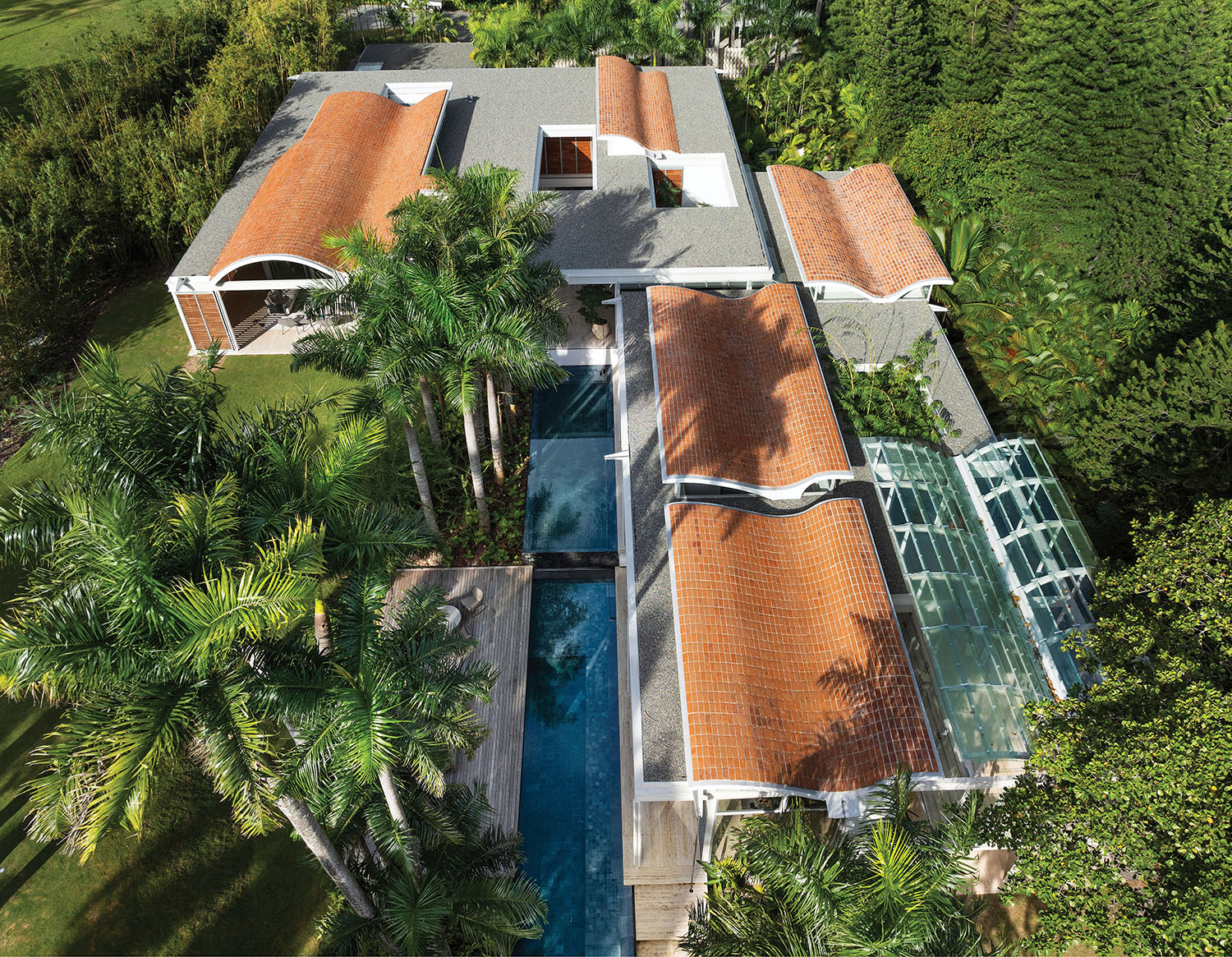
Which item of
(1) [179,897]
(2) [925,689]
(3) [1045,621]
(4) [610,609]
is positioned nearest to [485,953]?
(1) [179,897]

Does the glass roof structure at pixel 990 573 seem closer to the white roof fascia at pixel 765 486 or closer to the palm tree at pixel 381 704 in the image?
the white roof fascia at pixel 765 486

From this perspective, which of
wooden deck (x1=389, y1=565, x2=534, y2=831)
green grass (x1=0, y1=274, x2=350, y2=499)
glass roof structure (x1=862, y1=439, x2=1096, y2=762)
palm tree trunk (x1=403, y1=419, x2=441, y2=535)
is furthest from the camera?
green grass (x1=0, y1=274, x2=350, y2=499)

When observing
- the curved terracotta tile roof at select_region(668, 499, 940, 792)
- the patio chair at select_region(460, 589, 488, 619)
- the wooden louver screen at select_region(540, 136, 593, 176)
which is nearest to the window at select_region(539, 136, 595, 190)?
the wooden louver screen at select_region(540, 136, 593, 176)

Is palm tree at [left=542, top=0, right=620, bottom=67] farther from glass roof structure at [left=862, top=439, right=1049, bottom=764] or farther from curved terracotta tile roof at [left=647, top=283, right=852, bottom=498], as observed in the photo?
glass roof structure at [left=862, top=439, right=1049, bottom=764]

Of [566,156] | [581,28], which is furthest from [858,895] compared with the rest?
[581,28]

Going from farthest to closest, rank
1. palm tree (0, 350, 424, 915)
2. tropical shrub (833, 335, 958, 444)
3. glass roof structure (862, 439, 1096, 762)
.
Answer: tropical shrub (833, 335, 958, 444) → glass roof structure (862, 439, 1096, 762) → palm tree (0, 350, 424, 915)

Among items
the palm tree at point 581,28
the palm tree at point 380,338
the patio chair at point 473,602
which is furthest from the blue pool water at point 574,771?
the palm tree at point 581,28

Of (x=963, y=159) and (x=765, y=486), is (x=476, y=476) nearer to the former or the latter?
(x=765, y=486)
